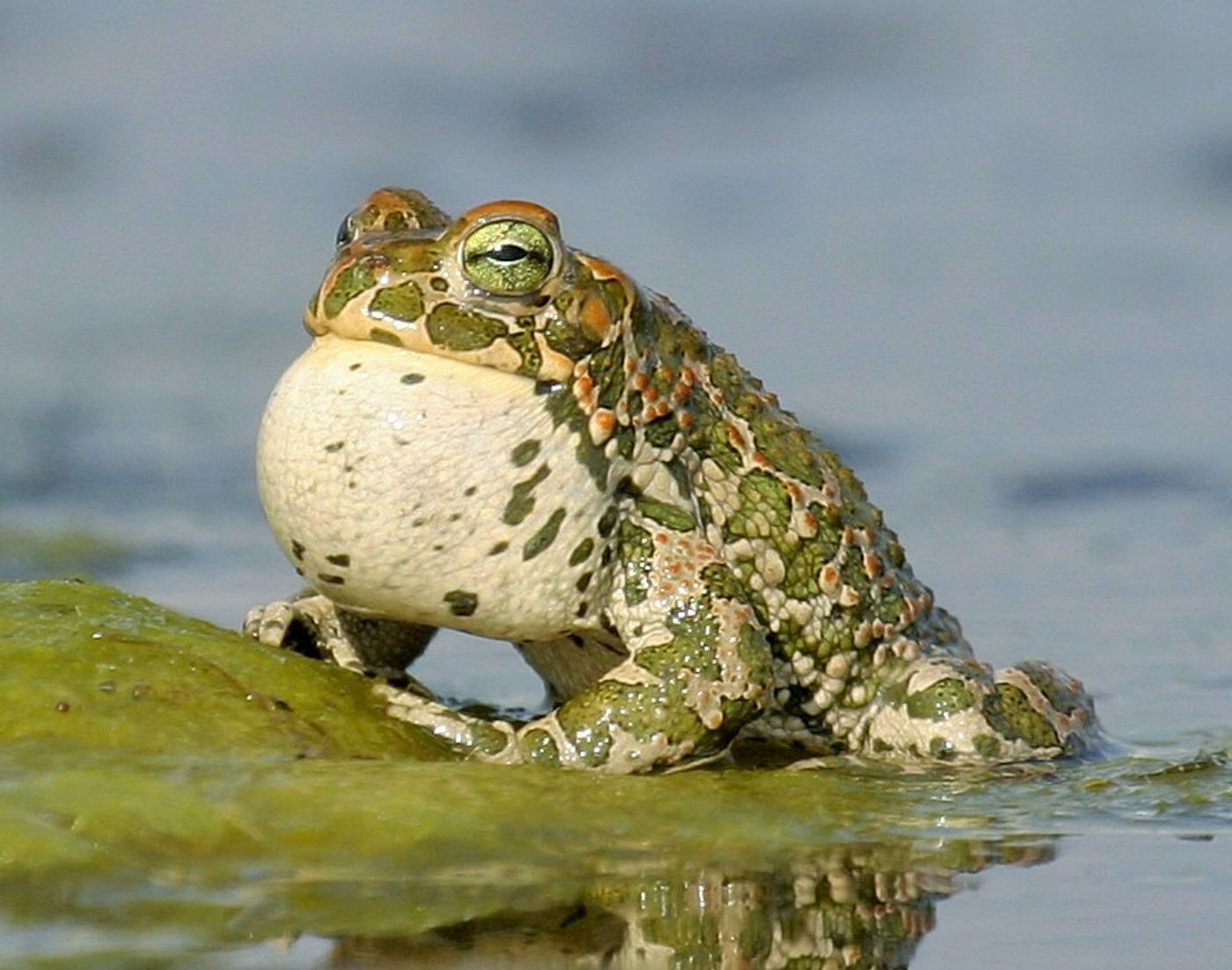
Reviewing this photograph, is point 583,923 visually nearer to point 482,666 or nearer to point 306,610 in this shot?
point 306,610

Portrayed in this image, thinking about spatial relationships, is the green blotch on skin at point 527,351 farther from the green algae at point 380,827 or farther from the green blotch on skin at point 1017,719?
the green blotch on skin at point 1017,719

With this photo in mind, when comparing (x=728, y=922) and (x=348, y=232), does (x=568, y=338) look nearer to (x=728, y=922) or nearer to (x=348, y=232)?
(x=348, y=232)

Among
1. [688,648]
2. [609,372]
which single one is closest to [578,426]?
[609,372]

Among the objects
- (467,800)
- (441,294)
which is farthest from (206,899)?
(441,294)

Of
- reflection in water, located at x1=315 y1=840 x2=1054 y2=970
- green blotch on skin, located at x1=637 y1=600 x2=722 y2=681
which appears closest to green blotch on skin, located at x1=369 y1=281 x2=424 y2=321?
green blotch on skin, located at x1=637 y1=600 x2=722 y2=681

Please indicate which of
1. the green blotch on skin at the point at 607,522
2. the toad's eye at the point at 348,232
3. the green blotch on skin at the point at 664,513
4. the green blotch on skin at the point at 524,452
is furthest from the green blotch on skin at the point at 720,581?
the toad's eye at the point at 348,232

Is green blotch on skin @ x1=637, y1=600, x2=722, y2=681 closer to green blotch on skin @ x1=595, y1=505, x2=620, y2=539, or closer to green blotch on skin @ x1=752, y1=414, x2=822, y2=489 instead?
green blotch on skin @ x1=595, y1=505, x2=620, y2=539
